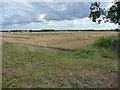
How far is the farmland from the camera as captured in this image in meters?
6.03

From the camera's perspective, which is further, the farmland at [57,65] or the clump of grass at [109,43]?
the clump of grass at [109,43]

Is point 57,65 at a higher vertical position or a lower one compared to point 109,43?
lower

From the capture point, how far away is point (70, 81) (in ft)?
20.0

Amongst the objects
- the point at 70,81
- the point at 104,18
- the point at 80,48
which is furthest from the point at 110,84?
the point at 104,18

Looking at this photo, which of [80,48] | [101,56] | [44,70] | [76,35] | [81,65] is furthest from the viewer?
[76,35]

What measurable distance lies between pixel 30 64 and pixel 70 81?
1.30m

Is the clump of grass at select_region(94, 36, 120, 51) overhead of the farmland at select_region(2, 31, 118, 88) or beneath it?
overhead

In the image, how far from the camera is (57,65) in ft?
22.6

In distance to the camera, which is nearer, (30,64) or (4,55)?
(30,64)

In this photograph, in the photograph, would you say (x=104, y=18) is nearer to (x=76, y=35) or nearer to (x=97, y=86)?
(x=76, y=35)

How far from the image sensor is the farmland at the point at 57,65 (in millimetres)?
6031

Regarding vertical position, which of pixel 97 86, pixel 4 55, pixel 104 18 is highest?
pixel 104 18

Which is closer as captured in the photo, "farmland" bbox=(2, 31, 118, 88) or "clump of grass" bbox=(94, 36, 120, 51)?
"farmland" bbox=(2, 31, 118, 88)

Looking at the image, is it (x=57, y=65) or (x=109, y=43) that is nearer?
(x=57, y=65)
